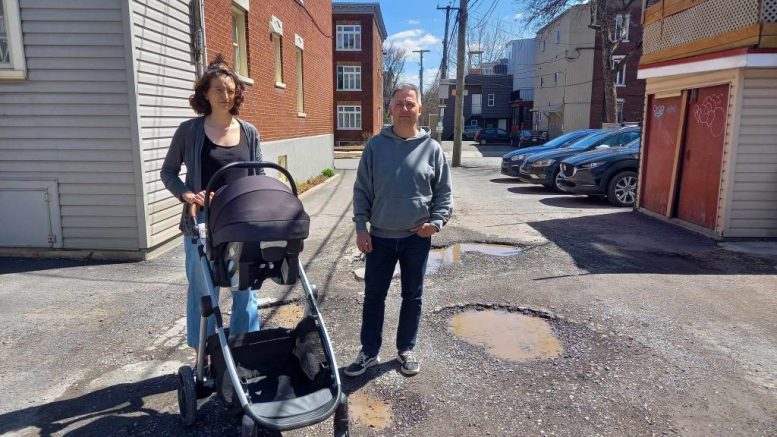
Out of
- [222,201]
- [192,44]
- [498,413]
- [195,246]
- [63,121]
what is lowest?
[498,413]

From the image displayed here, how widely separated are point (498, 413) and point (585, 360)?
104cm

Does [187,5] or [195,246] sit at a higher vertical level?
[187,5]

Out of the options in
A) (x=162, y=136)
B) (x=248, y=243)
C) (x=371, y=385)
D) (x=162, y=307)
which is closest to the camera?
(x=248, y=243)

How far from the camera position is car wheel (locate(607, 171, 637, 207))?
11.4 metres

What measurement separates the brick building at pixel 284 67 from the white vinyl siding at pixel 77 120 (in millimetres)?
2580

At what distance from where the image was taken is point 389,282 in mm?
3736

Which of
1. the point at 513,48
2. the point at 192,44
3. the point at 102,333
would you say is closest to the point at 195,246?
the point at 102,333

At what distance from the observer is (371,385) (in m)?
3.65

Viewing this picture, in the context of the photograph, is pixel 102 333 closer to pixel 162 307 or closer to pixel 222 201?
pixel 162 307

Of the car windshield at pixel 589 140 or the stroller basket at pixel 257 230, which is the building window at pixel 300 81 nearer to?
the car windshield at pixel 589 140

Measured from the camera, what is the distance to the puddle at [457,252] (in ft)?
22.0

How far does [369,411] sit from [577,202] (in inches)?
384

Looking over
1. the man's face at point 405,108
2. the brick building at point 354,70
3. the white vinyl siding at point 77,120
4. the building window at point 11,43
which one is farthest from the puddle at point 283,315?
the brick building at point 354,70

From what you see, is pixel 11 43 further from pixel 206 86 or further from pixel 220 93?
pixel 220 93
